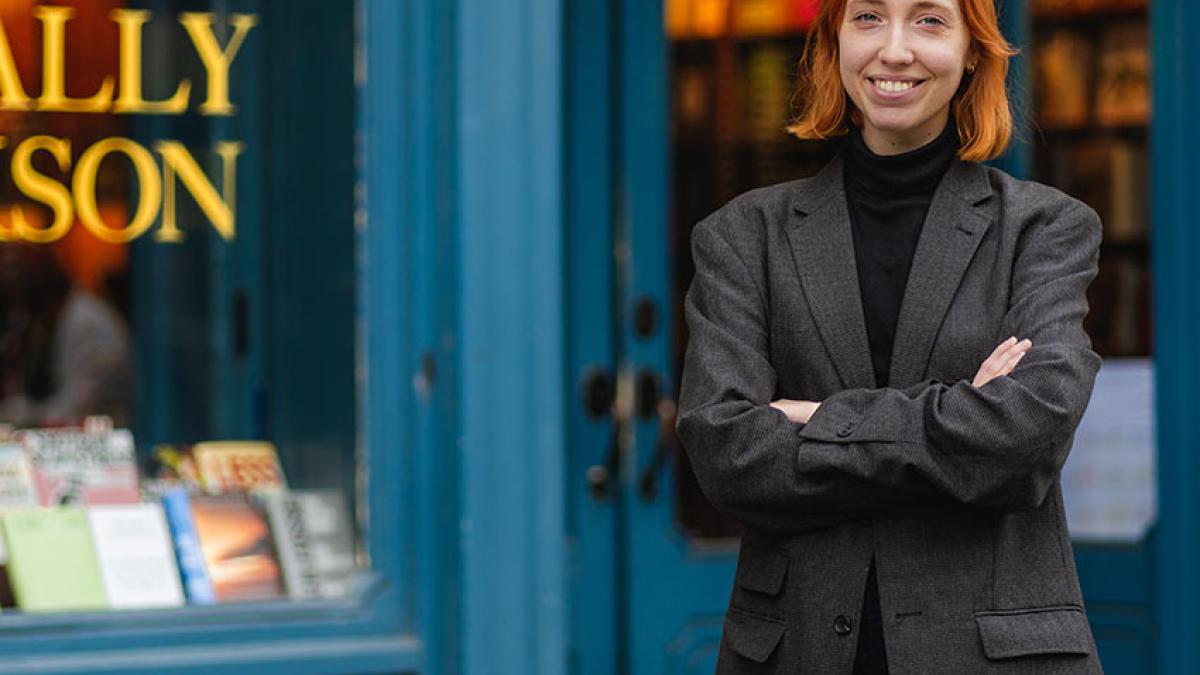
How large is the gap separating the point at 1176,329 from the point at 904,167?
2.04 metres

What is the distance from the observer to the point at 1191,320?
13.8 ft

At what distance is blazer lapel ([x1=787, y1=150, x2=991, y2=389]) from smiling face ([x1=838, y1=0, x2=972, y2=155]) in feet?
0.38

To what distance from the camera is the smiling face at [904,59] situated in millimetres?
2375

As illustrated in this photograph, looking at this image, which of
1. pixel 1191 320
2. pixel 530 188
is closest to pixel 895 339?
pixel 530 188

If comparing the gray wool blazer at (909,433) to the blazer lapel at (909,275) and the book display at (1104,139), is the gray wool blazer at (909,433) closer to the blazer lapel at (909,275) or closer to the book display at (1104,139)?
the blazer lapel at (909,275)

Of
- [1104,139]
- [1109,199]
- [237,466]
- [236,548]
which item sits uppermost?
[1104,139]

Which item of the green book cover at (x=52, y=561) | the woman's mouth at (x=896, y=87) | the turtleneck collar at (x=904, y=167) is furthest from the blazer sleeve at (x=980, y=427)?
the green book cover at (x=52, y=561)

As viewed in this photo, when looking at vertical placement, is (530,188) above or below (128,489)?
above

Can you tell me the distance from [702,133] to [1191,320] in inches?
50.1

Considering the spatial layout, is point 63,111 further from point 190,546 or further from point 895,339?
point 895,339

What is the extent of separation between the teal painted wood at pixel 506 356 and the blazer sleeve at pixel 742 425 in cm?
61

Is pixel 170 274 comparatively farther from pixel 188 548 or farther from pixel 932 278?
pixel 932 278

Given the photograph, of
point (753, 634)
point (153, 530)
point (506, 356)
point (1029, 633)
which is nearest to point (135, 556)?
point (153, 530)

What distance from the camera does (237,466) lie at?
3543mm
